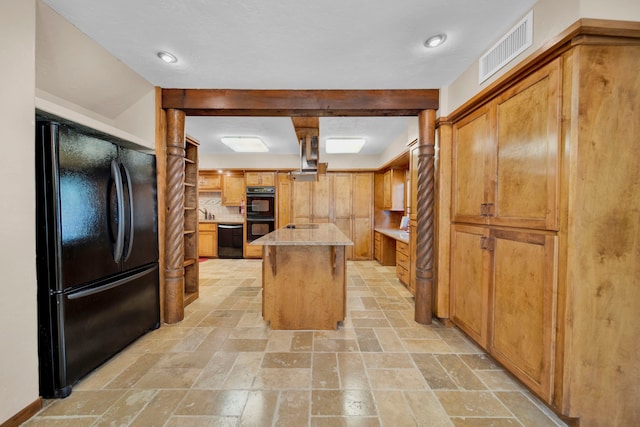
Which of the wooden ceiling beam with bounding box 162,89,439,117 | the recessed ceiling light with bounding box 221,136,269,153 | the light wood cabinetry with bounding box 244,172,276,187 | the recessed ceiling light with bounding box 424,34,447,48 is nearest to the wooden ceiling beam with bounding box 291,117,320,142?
the wooden ceiling beam with bounding box 162,89,439,117

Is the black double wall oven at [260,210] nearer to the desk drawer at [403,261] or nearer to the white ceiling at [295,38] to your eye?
the desk drawer at [403,261]

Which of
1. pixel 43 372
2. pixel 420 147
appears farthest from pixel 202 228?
pixel 420 147

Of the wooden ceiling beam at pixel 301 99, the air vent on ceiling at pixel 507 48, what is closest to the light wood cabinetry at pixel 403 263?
the wooden ceiling beam at pixel 301 99

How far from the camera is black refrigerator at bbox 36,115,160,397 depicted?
5.08 ft

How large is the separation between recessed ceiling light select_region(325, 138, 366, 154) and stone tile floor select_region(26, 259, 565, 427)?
3134 mm

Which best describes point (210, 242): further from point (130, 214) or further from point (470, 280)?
point (470, 280)

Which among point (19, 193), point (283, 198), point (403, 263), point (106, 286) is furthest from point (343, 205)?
point (19, 193)

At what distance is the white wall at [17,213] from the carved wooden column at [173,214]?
117 centimetres

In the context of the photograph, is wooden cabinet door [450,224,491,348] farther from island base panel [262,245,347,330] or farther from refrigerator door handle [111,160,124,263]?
refrigerator door handle [111,160,124,263]

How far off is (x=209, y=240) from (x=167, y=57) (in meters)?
4.82

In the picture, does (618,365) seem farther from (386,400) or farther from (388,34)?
(388,34)

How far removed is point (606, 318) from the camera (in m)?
1.32

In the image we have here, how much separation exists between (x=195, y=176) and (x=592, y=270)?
3836mm

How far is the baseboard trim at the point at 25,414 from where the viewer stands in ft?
4.41
